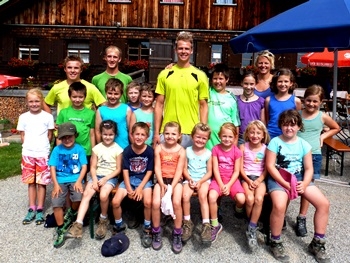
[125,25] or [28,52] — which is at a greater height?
[125,25]

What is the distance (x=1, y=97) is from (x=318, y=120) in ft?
36.2

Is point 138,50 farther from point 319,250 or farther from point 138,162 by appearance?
point 319,250

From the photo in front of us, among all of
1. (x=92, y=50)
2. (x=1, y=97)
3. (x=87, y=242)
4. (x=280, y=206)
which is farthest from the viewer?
(x=92, y=50)

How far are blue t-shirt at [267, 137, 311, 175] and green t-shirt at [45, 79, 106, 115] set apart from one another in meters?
1.94

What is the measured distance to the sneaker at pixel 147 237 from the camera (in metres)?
3.29

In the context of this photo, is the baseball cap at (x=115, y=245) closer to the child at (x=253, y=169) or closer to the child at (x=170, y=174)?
the child at (x=170, y=174)

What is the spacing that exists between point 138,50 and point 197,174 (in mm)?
12298

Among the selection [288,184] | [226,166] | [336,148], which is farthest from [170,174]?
[336,148]

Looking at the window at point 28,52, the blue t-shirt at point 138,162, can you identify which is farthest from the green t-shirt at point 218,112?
the window at point 28,52

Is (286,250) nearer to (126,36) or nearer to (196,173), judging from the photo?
(196,173)

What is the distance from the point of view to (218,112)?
381cm

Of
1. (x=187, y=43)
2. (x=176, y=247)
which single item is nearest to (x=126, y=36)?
(x=187, y=43)

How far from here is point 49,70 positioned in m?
15.0

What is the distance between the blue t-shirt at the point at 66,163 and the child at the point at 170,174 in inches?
32.2
